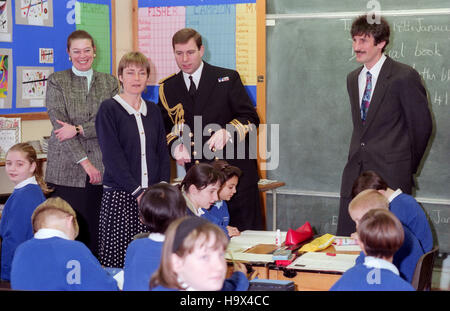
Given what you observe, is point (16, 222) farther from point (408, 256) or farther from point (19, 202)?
point (408, 256)

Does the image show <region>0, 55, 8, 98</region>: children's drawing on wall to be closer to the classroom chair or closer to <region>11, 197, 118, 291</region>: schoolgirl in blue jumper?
<region>11, 197, 118, 291</region>: schoolgirl in blue jumper

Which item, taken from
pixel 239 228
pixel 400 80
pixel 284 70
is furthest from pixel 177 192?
pixel 284 70

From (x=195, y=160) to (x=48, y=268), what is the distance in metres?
1.75

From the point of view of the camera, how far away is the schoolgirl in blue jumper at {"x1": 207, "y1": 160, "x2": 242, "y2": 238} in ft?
12.6

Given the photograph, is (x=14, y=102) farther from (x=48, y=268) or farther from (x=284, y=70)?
(x=48, y=268)

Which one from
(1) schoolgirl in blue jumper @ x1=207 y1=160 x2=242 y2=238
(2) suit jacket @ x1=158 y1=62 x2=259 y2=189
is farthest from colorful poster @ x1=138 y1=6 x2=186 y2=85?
(1) schoolgirl in blue jumper @ x1=207 y1=160 x2=242 y2=238

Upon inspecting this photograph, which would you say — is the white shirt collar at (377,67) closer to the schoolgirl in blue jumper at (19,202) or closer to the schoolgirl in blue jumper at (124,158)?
the schoolgirl in blue jumper at (124,158)

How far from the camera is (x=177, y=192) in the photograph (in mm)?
2723

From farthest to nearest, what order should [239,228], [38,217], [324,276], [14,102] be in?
1. [14,102]
2. [239,228]
3. [324,276]
4. [38,217]

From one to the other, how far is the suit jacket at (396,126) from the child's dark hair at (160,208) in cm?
167

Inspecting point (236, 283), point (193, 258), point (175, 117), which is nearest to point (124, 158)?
point (175, 117)

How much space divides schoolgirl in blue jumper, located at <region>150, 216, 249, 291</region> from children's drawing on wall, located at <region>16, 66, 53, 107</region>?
325cm

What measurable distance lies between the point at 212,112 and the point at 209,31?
1.80m

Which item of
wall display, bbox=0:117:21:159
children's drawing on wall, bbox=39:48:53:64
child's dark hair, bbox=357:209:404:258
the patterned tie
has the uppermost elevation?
children's drawing on wall, bbox=39:48:53:64
